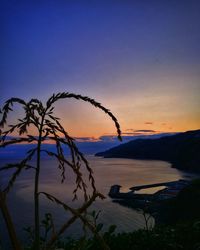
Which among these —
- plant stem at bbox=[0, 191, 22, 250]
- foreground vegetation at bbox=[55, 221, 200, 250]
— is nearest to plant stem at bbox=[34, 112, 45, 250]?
plant stem at bbox=[0, 191, 22, 250]

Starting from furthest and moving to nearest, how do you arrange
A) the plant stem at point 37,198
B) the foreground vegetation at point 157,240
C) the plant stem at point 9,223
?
1. the foreground vegetation at point 157,240
2. the plant stem at point 37,198
3. the plant stem at point 9,223

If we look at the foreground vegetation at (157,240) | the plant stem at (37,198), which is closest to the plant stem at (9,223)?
the plant stem at (37,198)

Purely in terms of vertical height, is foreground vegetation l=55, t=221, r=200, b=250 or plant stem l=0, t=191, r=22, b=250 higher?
plant stem l=0, t=191, r=22, b=250

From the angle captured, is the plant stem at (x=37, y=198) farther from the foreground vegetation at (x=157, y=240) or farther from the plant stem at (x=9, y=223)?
the foreground vegetation at (x=157, y=240)

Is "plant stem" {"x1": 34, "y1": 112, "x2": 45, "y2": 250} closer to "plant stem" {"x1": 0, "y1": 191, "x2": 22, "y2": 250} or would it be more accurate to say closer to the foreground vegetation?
"plant stem" {"x1": 0, "y1": 191, "x2": 22, "y2": 250}

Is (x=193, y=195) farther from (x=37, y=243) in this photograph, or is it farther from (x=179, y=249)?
(x=37, y=243)

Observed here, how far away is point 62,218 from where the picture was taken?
148 feet

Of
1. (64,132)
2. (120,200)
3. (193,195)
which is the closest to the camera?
(64,132)

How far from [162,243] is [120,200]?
188ft

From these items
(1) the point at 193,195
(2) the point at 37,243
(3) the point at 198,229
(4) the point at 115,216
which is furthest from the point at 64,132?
(4) the point at 115,216

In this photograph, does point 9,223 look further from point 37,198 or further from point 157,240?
point 157,240

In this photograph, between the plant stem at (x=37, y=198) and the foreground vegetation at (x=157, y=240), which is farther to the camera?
the foreground vegetation at (x=157, y=240)

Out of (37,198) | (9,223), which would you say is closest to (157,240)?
(37,198)

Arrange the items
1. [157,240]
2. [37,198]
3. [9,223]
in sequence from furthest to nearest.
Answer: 1. [157,240]
2. [37,198]
3. [9,223]
